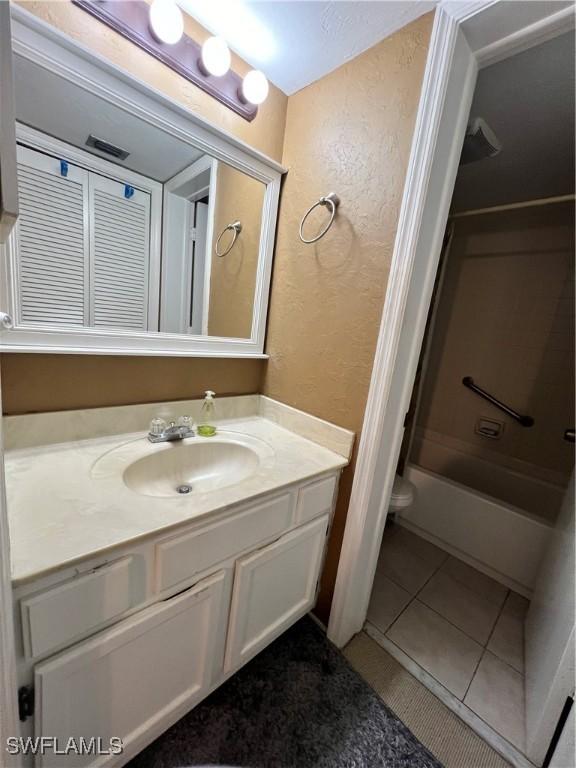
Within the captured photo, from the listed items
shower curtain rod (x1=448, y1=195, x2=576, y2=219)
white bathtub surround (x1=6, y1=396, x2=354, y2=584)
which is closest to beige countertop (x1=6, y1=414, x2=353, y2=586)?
white bathtub surround (x1=6, y1=396, x2=354, y2=584)

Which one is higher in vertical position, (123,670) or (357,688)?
(123,670)

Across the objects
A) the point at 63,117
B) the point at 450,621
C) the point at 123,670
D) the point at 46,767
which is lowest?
the point at 450,621

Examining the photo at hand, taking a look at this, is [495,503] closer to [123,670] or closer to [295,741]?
[295,741]

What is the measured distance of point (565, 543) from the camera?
112 cm

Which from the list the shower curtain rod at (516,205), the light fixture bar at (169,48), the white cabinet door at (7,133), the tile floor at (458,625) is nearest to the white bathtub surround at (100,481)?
the white cabinet door at (7,133)

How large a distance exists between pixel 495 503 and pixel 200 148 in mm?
2161

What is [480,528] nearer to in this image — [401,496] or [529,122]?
[401,496]

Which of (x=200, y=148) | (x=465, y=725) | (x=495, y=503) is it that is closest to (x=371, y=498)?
(x=465, y=725)

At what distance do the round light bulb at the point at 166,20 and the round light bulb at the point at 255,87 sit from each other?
0.23 meters

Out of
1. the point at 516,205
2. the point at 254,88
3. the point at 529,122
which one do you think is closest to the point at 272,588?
the point at 254,88

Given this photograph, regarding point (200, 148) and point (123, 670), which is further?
point (200, 148)

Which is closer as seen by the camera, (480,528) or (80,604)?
(80,604)

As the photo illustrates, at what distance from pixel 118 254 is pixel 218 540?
897mm

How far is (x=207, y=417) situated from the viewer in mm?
1229
